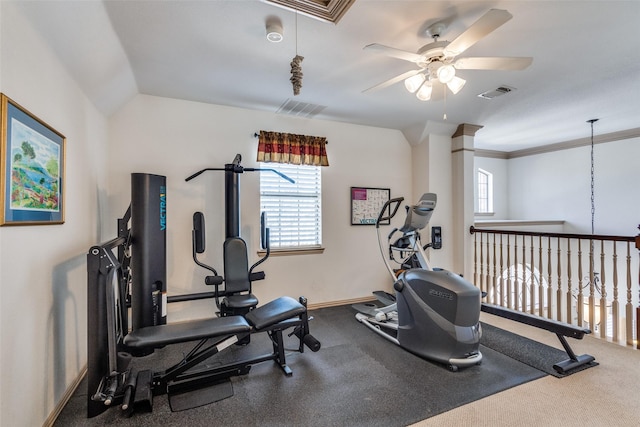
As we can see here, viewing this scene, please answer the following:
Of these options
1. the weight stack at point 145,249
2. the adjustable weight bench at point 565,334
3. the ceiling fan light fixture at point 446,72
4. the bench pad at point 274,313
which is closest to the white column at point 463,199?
the adjustable weight bench at point 565,334

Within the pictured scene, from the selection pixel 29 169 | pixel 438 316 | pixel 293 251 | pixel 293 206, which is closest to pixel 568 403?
pixel 438 316

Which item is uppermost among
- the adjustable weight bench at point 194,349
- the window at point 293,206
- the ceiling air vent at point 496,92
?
the ceiling air vent at point 496,92

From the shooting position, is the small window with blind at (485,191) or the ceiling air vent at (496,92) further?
the small window with blind at (485,191)

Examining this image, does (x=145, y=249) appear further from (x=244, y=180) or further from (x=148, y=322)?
(x=244, y=180)

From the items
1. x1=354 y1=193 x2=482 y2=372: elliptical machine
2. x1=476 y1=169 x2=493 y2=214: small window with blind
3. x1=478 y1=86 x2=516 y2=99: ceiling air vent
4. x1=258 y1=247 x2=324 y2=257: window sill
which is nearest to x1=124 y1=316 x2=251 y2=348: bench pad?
x1=354 y1=193 x2=482 y2=372: elliptical machine

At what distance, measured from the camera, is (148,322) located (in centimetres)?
274

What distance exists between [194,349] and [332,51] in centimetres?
258

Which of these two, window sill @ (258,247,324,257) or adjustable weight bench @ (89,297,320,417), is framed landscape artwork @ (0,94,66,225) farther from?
window sill @ (258,247,324,257)

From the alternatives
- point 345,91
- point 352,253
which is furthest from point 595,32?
point 352,253

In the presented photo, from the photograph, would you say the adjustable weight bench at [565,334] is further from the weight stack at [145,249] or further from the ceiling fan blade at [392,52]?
the weight stack at [145,249]

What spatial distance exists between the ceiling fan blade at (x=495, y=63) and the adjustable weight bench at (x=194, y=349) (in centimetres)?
222

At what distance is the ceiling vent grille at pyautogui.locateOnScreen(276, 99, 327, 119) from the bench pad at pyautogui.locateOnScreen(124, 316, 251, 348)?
254 cm

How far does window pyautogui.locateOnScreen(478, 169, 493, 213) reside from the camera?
22.7 feet

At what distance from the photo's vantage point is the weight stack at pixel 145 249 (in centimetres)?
273
